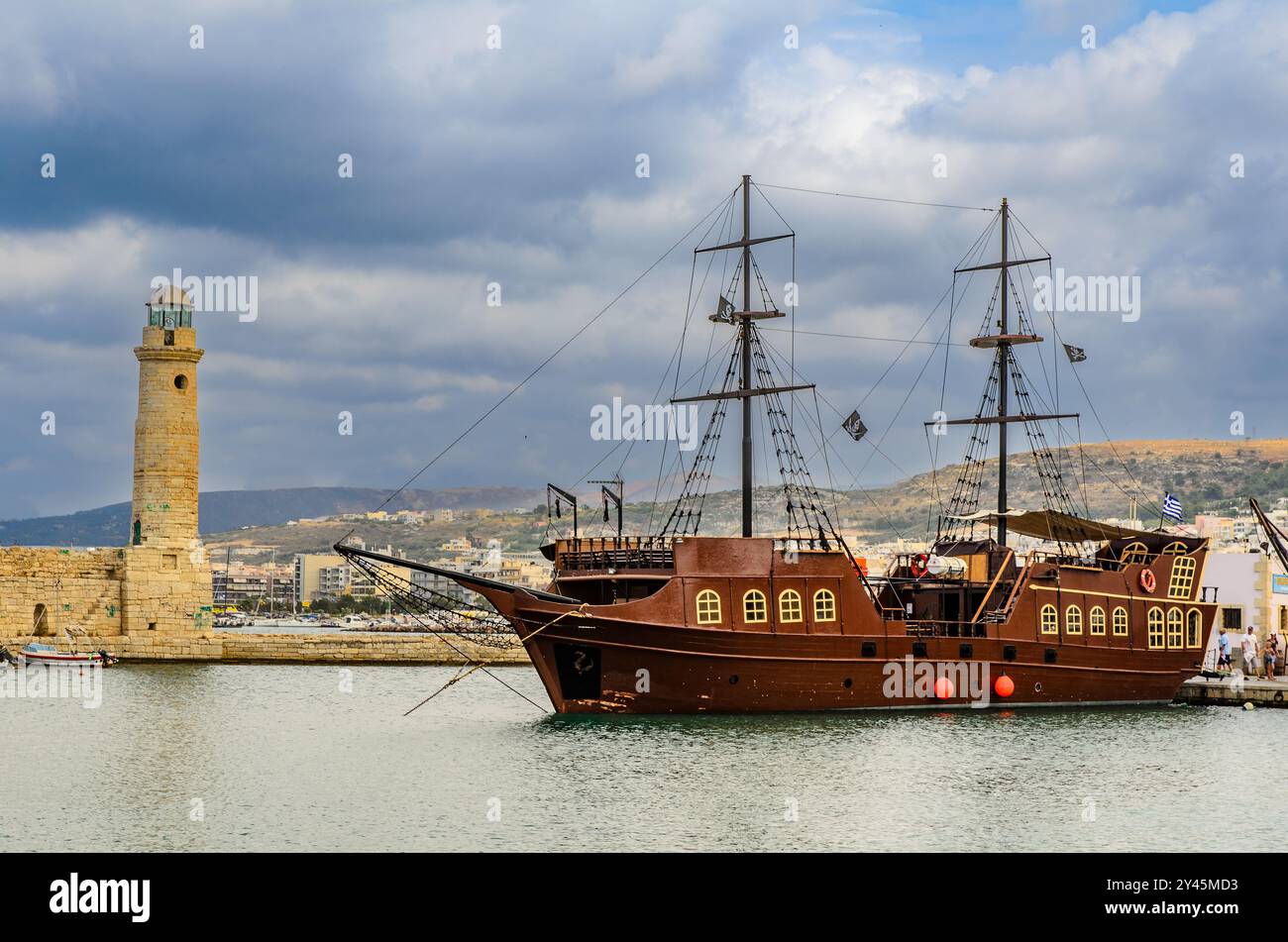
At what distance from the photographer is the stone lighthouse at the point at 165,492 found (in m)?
48.2

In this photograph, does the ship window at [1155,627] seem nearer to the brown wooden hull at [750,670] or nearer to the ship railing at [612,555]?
the brown wooden hull at [750,670]

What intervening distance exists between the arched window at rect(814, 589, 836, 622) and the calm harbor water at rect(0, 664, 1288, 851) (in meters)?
2.12

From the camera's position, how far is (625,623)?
27.8 m

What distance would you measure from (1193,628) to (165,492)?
31.1 meters

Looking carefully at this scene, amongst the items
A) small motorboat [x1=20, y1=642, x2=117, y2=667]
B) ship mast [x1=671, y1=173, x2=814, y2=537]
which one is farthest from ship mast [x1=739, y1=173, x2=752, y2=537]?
small motorboat [x1=20, y1=642, x2=117, y2=667]

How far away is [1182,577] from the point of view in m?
35.0

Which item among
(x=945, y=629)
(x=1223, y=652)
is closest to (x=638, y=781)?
(x=945, y=629)

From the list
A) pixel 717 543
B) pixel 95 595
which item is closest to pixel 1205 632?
pixel 717 543

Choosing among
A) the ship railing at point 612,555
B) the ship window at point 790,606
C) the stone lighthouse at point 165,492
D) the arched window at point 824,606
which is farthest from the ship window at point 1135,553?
the stone lighthouse at point 165,492

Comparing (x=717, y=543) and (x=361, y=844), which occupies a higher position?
(x=717, y=543)

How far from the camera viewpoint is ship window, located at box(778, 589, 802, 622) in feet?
94.6

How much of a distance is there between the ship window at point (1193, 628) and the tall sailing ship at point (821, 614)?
0.05 m
